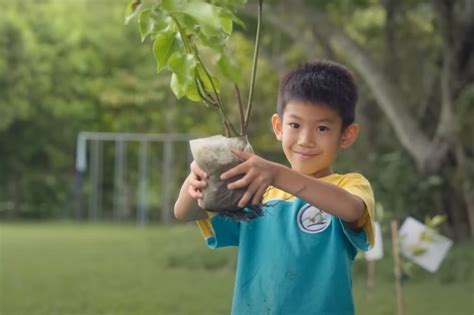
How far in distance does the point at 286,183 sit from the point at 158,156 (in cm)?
2781

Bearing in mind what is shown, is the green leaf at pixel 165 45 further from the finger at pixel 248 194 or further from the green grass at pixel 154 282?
the green grass at pixel 154 282

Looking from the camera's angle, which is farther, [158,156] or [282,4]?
[158,156]

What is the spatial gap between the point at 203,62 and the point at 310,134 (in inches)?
11.8

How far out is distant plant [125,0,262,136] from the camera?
206cm

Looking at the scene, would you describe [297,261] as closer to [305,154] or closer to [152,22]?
[305,154]

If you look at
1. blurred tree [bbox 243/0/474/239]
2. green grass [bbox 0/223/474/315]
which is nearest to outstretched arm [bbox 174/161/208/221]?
green grass [bbox 0/223/474/315]

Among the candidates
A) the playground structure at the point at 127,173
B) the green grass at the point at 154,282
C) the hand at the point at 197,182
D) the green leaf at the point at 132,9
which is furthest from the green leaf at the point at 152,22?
the playground structure at the point at 127,173

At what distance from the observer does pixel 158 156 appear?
29.8 m

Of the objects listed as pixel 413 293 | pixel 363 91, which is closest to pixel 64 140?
pixel 363 91

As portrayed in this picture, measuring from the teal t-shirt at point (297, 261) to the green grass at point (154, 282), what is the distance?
16.1 ft

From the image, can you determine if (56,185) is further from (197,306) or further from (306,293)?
(306,293)

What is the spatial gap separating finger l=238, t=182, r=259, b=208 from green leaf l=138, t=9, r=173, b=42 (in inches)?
15.5

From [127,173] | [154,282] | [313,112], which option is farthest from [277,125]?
[127,173]

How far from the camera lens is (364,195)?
2297 millimetres
